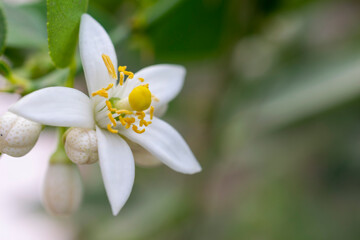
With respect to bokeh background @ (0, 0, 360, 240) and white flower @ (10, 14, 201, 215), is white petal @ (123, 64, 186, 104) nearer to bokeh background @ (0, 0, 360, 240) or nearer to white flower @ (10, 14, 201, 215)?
white flower @ (10, 14, 201, 215)

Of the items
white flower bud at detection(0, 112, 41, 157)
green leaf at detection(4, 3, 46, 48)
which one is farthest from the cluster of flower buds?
green leaf at detection(4, 3, 46, 48)

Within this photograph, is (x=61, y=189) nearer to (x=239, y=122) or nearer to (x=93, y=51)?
(x=93, y=51)

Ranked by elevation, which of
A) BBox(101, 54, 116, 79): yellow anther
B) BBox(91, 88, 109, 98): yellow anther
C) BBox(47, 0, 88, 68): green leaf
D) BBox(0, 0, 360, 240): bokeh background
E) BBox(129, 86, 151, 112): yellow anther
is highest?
BBox(47, 0, 88, 68): green leaf

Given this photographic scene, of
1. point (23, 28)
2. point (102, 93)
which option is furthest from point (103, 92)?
point (23, 28)

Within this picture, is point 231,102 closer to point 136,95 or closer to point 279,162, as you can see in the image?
point 279,162

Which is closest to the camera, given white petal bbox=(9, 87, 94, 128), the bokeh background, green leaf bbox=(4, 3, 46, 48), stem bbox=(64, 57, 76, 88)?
white petal bbox=(9, 87, 94, 128)

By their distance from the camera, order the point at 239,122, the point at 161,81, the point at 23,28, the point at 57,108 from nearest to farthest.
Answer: the point at 57,108 < the point at 161,81 < the point at 23,28 < the point at 239,122

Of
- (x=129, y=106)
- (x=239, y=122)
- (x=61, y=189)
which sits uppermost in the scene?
(x=129, y=106)

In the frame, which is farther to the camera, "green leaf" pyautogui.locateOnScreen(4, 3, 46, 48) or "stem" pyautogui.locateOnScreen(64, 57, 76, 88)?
"green leaf" pyautogui.locateOnScreen(4, 3, 46, 48)
